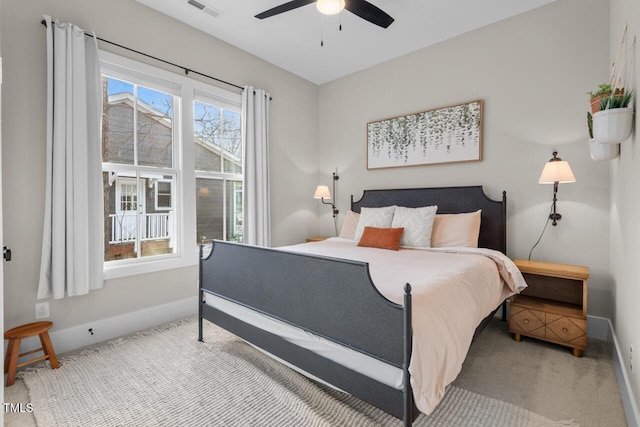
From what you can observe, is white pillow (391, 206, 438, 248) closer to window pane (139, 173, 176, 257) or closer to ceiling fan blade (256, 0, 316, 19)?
ceiling fan blade (256, 0, 316, 19)

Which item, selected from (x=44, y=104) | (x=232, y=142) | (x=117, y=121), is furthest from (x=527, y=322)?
(x=44, y=104)

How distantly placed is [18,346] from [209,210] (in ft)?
6.05

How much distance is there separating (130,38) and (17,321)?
239 cm

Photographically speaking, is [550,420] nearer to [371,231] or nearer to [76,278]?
[371,231]

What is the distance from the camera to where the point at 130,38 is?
8.91ft

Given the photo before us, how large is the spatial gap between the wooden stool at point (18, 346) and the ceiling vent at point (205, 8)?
280cm

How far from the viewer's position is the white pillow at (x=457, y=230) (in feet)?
9.43

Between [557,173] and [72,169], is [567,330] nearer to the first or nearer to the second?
[557,173]

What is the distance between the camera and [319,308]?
1.65 m

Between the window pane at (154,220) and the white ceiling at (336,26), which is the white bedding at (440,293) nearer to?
the window pane at (154,220)

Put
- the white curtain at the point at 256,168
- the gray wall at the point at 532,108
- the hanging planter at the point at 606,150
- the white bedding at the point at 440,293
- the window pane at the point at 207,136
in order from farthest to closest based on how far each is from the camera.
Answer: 1. the white curtain at the point at 256,168
2. the window pane at the point at 207,136
3. the gray wall at the point at 532,108
4. the hanging planter at the point at 606,150
5. the white bedding at the point at 440,293

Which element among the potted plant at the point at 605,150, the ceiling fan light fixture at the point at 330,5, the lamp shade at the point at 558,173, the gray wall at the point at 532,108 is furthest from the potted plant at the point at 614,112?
the ceiling fan light fixture at the point at 330,5

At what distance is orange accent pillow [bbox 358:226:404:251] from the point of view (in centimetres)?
292

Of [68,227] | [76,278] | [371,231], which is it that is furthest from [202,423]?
[371,231]
